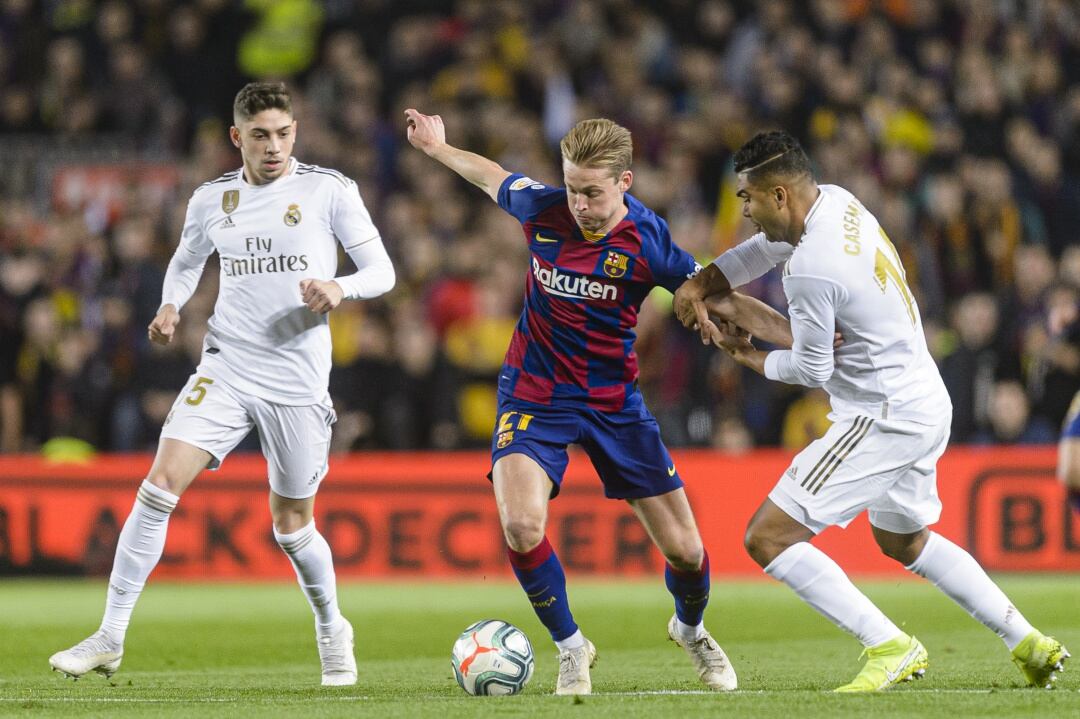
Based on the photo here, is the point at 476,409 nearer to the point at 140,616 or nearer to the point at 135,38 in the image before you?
the point at 140,616

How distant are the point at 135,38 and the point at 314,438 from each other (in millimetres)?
12866

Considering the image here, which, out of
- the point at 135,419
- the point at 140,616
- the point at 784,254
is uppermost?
the point at 784,254

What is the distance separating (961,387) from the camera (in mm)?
14062

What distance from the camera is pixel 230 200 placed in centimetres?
780

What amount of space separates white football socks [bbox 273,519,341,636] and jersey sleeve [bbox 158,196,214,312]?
124 cm

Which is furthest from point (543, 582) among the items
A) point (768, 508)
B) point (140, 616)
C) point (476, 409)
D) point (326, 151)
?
point (326, 151)

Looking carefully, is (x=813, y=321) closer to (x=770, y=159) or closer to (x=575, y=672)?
(x=770, y=159)

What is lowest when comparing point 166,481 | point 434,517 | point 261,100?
point 434,517

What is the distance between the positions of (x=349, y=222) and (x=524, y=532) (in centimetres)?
186

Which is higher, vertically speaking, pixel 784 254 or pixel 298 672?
pixel 784 254

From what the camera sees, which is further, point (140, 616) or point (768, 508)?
point (140, 616)

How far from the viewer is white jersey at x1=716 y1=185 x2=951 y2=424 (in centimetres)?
630

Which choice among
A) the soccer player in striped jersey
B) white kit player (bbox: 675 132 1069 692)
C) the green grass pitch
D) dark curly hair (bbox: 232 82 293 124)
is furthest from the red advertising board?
white kit player (bbox: 675 132 1069 692)

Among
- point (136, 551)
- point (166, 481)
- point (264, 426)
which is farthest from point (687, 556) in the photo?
point (136, 551)
